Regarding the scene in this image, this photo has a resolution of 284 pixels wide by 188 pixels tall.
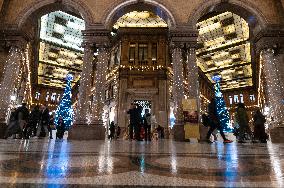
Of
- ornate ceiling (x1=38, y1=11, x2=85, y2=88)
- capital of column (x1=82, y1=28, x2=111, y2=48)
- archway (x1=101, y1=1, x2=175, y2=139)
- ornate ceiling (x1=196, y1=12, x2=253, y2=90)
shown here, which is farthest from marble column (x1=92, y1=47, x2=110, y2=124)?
ornate ceiling (x1=196, y1=12, x2=253, y2=90)

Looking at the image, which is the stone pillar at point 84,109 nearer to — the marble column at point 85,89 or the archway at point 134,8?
the marble column at point 85,89

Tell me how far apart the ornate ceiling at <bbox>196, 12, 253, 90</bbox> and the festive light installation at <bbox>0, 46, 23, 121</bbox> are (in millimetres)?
16682

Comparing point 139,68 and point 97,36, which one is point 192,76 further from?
point 139,68

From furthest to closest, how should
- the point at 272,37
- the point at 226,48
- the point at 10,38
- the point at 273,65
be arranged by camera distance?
the point at 226,48, the point at 10,38, the point at 272,37, the point at 273,65

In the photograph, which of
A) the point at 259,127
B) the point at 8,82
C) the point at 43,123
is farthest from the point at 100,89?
the point at 259,127

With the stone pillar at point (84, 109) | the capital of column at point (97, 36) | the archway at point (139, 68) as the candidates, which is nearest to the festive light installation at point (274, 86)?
the capital of column at point (97, 36)

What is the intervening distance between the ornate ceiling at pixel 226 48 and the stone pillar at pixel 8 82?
16.7 metres

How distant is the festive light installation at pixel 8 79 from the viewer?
11336 millimetres

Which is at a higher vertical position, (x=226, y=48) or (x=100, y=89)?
(x=226, y=48)

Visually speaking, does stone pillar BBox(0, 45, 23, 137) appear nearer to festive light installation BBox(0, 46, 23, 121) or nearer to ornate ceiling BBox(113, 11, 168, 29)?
festive light installation BBox(0, 46, 23, 121)

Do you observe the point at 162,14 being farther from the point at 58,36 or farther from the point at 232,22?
the point at 58,36

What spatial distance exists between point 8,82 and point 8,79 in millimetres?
152

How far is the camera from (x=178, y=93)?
11.6 m

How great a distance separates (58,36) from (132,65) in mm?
8787
